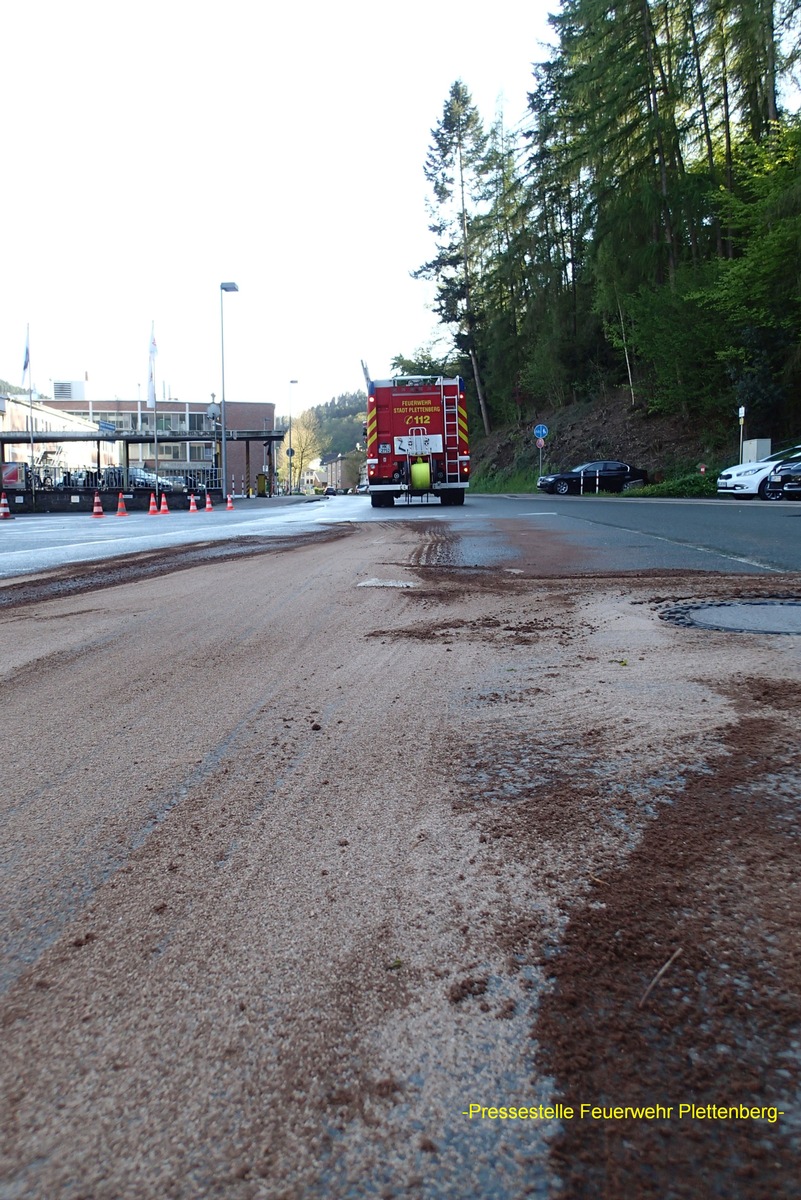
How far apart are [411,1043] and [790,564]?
7.54 metres

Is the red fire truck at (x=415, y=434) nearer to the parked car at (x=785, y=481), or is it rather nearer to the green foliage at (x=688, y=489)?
the parked car at (x=785, y=481)

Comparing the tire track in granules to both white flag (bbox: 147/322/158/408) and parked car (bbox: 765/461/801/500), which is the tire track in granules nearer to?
parked car (bbox: 765/461/801/500)

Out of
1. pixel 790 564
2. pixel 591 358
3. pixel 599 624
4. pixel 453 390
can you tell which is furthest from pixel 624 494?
pixel 599 624

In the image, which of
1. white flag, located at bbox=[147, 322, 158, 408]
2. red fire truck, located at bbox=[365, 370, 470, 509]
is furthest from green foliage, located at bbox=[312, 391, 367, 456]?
red fire truck, located at bbox=[365, 370, 470, 509]

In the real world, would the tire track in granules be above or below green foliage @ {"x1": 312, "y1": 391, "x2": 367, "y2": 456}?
below

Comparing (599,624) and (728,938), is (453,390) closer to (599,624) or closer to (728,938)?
(599,624)

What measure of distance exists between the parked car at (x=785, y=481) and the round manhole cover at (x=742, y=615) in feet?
63.5

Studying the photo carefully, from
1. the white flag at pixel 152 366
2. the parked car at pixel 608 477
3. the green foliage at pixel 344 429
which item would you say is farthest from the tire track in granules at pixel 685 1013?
the green foliage at pixel 344 429

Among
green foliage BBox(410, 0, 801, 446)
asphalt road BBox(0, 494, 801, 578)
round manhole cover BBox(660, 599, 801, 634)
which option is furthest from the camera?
green foliage BBox(410, 0, 801, 446)

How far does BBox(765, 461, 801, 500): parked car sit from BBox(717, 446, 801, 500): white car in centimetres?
12

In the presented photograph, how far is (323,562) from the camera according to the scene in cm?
877

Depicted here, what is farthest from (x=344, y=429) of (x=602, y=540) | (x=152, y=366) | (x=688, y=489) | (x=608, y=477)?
(x=602, y=540)

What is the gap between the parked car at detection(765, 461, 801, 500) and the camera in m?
23.2

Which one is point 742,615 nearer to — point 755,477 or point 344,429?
point 755,477
